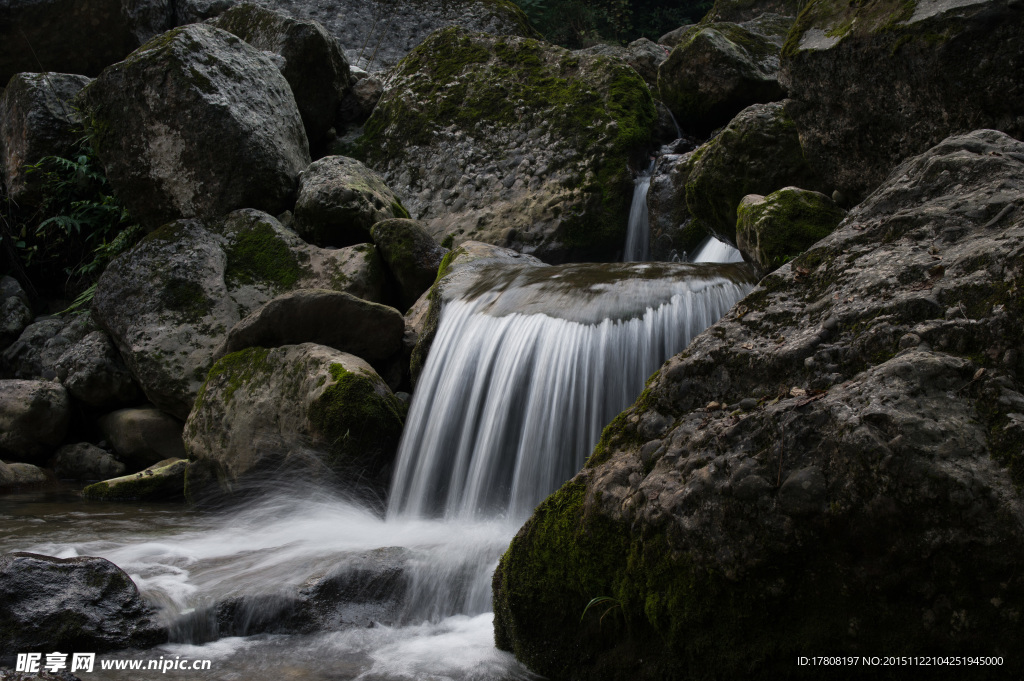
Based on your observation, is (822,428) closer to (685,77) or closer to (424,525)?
(424,525)

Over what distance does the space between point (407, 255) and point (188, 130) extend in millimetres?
2625

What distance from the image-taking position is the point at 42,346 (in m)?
8.84

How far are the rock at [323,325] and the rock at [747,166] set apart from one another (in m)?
2.83

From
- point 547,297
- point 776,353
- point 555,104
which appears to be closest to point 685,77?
point 555,104

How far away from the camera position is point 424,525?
192 inches

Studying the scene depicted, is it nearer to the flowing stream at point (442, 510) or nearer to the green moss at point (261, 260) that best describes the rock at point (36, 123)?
the green moss at point (261, 260)

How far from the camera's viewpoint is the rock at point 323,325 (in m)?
6.16

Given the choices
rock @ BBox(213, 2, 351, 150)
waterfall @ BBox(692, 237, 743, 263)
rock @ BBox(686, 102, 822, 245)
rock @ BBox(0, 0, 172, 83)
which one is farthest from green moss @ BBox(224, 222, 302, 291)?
rock @ BBox(0, 0, 172, 83)

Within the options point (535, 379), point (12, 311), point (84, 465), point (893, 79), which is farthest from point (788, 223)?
point (12, 311)

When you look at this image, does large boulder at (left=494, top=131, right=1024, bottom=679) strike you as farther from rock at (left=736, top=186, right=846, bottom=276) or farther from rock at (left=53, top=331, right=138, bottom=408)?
rock at (left=53, top=331, right=138, bottom=408)

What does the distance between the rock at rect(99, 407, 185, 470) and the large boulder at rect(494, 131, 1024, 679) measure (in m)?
5.37

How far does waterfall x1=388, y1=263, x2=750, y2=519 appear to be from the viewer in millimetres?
4672

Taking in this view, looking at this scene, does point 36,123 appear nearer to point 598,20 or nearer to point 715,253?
point 715,253

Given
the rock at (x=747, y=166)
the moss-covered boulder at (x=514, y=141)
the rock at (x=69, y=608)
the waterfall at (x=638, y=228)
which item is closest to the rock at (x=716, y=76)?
the moss-covered boulder at (x=514, y=141)
